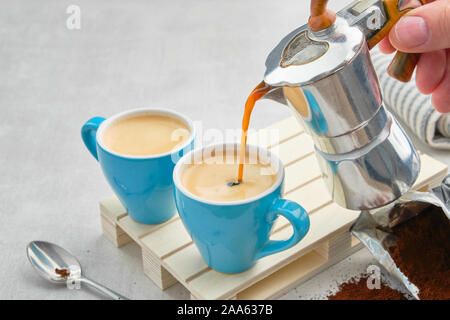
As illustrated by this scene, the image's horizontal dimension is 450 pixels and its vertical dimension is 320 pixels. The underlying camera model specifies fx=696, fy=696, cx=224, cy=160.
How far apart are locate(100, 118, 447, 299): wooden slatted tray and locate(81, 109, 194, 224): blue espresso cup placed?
3cm

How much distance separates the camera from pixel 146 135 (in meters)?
1.04

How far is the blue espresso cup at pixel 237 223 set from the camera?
2.95ft

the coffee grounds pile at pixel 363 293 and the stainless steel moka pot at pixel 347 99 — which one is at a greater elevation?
the stainless steel moka pot at pixel 347 99

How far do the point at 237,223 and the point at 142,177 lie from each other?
0.55 ft

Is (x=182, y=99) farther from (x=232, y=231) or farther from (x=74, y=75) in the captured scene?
(x=232, y=231)

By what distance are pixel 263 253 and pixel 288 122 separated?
0.36 m

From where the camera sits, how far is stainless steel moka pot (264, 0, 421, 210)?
0.82 m

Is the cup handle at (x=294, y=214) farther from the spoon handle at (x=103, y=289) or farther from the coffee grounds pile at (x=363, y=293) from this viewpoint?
the spoon handle at (x=103, y=289)

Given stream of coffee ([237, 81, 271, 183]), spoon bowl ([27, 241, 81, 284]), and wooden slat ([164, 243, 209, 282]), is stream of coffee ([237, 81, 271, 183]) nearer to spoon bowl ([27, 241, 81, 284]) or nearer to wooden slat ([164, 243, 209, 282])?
wooden slat ([164, 243, 209, 282])

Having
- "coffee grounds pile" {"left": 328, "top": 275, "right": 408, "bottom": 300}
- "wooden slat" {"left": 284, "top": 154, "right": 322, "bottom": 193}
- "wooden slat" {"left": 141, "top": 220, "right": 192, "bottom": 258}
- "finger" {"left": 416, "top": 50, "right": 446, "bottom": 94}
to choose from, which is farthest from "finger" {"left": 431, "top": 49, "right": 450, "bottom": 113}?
"wooden slat" {"left": 141, "top": 220, "right": 192, "bottom": 258}

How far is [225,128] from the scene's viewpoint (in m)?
1.43

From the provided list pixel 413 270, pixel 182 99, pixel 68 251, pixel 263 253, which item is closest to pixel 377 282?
pixel 413 270

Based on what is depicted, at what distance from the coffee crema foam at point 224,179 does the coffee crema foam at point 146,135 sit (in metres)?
0.07

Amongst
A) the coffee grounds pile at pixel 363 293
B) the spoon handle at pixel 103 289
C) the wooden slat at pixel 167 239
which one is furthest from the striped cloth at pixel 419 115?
the spoon handle at pixel 103 289
